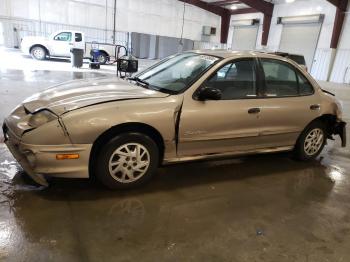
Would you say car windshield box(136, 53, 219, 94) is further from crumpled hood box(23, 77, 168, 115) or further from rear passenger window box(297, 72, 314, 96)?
rear passenger window box(297, 72, 314, 96)

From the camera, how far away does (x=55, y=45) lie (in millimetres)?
15969

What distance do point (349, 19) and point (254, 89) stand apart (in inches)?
617

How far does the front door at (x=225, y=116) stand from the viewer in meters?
3.03

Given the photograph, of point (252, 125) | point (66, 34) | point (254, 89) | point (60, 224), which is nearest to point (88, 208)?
point (60, 224)

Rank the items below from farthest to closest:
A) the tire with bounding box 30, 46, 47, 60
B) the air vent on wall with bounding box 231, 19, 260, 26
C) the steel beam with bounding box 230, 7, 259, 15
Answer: the steel beam with bounding box 230, 7, 259, 15 → the air vent on wall with bounding box 231, 19, 260, 26 → the tire with bounding box 30, 46, 47, 60

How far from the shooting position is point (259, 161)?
4.14 meters

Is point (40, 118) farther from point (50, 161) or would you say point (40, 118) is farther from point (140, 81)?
point (140, 81)

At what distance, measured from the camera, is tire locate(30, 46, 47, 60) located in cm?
1577

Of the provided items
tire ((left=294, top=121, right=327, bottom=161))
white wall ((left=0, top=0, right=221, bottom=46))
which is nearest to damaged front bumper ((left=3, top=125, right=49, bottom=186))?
tire ((left=294, top=121, right=327, bottom=161))

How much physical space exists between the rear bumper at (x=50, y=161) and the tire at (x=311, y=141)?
2794mm

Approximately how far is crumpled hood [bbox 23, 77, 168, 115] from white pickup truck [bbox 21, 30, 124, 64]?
46.1 ft

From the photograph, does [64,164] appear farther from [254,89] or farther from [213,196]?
[254,89]

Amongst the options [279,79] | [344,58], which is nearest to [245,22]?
[344,58]

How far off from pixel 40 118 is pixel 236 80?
2065 millimetres
